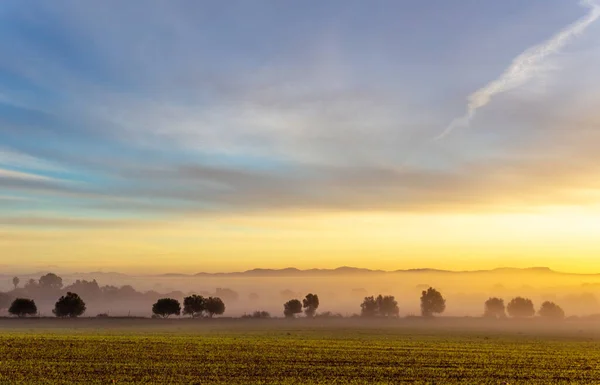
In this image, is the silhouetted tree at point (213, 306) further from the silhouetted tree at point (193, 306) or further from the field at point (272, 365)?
the field at point (272, 365)

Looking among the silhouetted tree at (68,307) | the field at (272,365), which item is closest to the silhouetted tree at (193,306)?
the silhouetted tree at (68,307)

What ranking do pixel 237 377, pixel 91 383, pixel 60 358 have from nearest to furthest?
pixel 91 383, pixel 237 377, pixel 60 358

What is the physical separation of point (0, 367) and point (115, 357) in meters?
9.63

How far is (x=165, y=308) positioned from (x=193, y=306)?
58.3ft

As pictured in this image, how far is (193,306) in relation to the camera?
618ft

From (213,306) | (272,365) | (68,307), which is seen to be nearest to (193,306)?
(213,306)

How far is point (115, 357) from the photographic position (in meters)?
48.9

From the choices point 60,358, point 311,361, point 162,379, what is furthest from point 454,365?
point 60,358

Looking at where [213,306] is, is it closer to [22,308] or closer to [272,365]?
[22,308]

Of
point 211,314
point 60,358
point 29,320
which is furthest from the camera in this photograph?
point 211,314

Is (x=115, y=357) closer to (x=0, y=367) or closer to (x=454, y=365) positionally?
(x=0, y=367)

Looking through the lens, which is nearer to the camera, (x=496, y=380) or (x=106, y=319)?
(x=496, y=380)

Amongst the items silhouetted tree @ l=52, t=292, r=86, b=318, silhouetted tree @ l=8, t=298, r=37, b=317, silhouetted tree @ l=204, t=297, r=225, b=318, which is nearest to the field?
silhouetted tree @ l=52, t=292, r=86, b=318

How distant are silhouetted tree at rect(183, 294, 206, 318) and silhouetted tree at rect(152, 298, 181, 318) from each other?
507 inches
